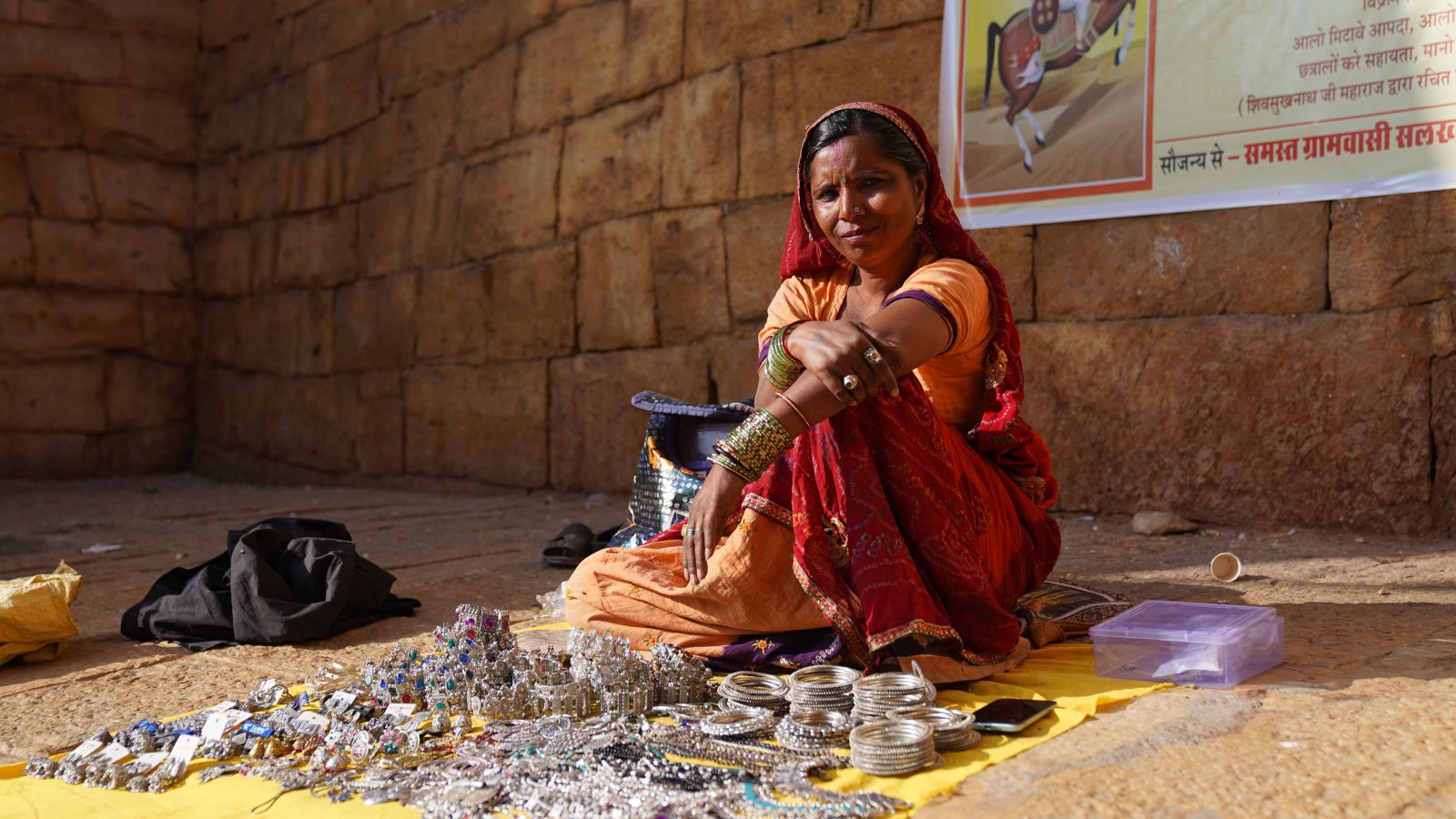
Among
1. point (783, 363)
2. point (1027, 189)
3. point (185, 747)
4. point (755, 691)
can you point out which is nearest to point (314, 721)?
point (185, 747)

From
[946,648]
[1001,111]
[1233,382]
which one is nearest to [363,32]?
[1001,111]

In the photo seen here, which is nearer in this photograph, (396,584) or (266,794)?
(266,794)

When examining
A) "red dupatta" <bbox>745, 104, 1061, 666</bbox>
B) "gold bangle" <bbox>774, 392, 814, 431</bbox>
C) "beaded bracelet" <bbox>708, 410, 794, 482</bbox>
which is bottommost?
"red dupatta" <bbox>745, 104, 1061, 666</bbox>

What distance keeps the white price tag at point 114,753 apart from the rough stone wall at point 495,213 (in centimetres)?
401

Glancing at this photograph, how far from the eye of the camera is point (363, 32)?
28.1 feet

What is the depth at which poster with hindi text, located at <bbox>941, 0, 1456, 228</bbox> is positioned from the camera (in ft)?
12.8

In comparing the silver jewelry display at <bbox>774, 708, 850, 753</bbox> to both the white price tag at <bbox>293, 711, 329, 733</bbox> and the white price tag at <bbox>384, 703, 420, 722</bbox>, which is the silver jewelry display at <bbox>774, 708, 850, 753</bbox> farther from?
Result: the white price tag at <bbox>293, 711, 329, 733</bbox>

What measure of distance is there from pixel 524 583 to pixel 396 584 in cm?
46

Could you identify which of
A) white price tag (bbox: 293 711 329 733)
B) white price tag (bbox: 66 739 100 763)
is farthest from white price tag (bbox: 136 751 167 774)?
white price tag (bbox: 293 711 329 733)

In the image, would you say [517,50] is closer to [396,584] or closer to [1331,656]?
[396,584]

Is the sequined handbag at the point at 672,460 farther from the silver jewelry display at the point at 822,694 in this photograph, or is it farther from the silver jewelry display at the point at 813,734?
the silver jewelry display at the point at 813,734

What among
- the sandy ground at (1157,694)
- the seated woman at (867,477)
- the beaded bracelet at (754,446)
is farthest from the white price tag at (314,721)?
the beaded bracelet at (754,446)

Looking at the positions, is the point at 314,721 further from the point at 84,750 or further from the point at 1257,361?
the point at 1257,361

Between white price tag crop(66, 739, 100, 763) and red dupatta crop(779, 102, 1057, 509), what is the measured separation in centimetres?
190
